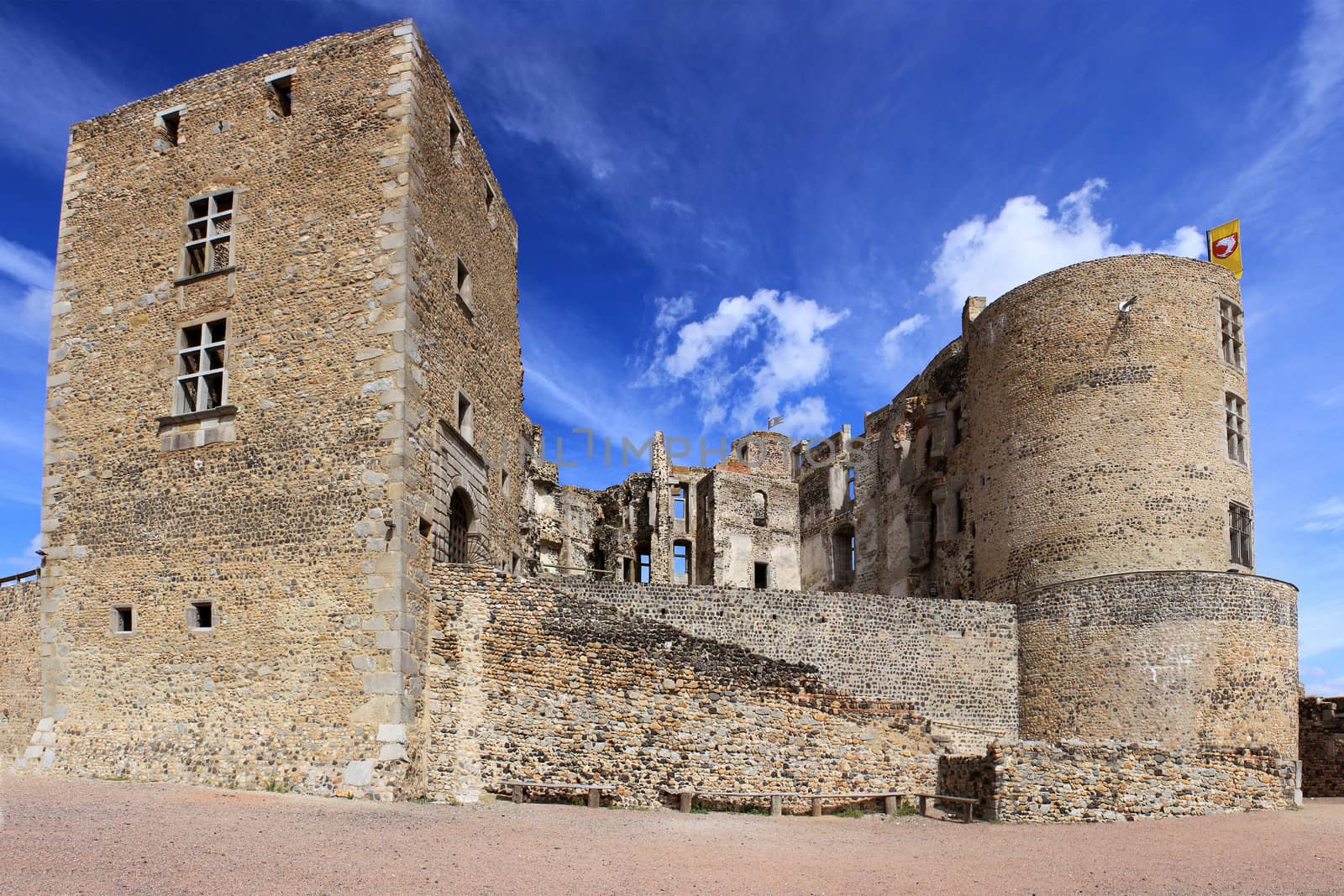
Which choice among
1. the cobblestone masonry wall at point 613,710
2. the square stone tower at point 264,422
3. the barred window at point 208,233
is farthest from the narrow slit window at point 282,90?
the cobblestone masonry wall at point 613,710

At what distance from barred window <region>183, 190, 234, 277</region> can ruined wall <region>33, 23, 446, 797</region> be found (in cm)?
17

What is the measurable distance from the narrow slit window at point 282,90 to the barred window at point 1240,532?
17.7 metres

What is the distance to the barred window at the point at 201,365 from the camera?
16.4 meters

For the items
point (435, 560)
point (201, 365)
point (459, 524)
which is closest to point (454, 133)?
point (201, 365)

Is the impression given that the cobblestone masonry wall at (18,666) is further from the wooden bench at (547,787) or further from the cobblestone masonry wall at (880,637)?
the cobblestone masonry wall at (880,637)

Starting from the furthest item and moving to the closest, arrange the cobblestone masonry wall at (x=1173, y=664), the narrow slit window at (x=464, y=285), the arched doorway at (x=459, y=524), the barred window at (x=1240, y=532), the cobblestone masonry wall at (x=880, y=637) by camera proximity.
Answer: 1. the barred window at (x=1240, y=532)
2. the narrow slit window at (x=464, y=285)
3. the arched doorway at (x=459, y=524)
4. the cobblestone masonry wall at (x=1173, y=664)
5. the cobblestone masonry wall at (x=880, y=637)

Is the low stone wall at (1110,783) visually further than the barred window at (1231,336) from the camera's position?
No

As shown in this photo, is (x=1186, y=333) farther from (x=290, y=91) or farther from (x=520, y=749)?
(x=290, y=91)

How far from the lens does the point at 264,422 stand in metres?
15.8

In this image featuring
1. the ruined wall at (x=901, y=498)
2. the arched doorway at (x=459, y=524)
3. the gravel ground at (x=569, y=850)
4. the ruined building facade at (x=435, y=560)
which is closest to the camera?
the gravel ground at (x=569, y=850)

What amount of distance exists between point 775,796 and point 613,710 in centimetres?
265

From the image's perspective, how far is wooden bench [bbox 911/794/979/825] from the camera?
607 inches

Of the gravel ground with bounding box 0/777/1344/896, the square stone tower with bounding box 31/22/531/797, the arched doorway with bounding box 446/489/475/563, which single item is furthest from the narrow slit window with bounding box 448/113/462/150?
the gravel ground with bounding box 0/777/1344/896

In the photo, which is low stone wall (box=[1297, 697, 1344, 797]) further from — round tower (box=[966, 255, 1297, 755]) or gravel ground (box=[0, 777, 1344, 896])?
gravel ground (box=[0, 777, 1344, 896])
